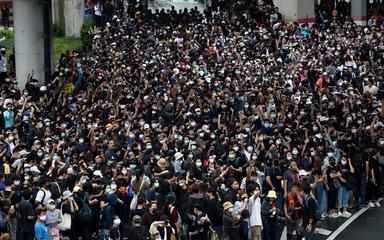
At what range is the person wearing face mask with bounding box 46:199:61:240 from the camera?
55.2 ft

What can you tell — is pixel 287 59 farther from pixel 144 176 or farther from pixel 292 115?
pixel 144 176

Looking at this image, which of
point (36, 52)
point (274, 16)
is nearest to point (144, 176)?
point (36, 52)

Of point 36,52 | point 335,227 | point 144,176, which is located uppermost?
point 36,52

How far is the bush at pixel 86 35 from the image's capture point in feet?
Answer: 120

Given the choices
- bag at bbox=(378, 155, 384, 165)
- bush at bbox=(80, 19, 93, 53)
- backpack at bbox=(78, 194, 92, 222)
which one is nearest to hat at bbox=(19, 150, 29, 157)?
backpack at bbox=(78, 194, 92, 222)

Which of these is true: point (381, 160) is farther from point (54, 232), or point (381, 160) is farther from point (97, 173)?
point (54, 232)

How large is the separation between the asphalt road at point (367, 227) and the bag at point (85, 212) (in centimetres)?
528

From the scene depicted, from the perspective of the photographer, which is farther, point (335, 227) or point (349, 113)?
point (349, 113)

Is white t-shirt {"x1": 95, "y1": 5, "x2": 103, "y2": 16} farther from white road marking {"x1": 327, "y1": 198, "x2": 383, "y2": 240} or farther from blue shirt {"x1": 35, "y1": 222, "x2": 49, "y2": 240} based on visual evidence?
blue shirt {"x1": 35, "y1": 222, "x2": 49, "y2": 240}

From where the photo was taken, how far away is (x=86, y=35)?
38.0m

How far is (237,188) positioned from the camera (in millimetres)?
18484

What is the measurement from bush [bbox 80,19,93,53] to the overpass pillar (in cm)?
461

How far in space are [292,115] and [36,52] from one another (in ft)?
32.6

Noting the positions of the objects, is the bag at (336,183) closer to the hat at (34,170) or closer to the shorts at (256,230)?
the shorts at (256,230)
